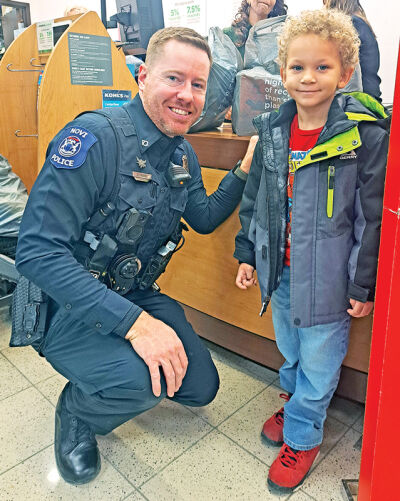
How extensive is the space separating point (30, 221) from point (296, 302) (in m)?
0.71

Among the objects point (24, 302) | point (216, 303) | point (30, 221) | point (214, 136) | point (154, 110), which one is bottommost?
point (216, 303)

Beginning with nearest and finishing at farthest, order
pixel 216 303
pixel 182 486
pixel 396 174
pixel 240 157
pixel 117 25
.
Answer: pixel 396 174
pixel 182 486
pixel 240 157
pixel 216 303
pixel 117 25

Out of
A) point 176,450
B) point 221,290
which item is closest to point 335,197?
point 221,290

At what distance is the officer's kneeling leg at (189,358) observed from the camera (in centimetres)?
137

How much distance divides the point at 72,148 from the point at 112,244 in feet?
0.89

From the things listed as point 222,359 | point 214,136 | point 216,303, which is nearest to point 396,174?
point 214,136

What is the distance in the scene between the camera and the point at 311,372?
1228 millimetres

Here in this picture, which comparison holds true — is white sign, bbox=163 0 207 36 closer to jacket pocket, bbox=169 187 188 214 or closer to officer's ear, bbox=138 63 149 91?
officer's ear, bbox=138 63 149 91

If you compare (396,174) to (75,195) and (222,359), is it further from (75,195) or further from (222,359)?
(222,359)

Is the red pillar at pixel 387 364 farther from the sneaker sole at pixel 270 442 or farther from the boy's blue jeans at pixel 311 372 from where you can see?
the sneaker sole at pixel 270 442

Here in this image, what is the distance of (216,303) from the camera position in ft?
5.70

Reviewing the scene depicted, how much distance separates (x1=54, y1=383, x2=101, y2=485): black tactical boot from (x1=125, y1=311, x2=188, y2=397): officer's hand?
29cm

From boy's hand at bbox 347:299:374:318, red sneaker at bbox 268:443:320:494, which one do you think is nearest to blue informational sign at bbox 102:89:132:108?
boy's hand at bbox 347:299:374:318

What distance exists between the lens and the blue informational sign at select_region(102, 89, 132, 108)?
6.64ft
